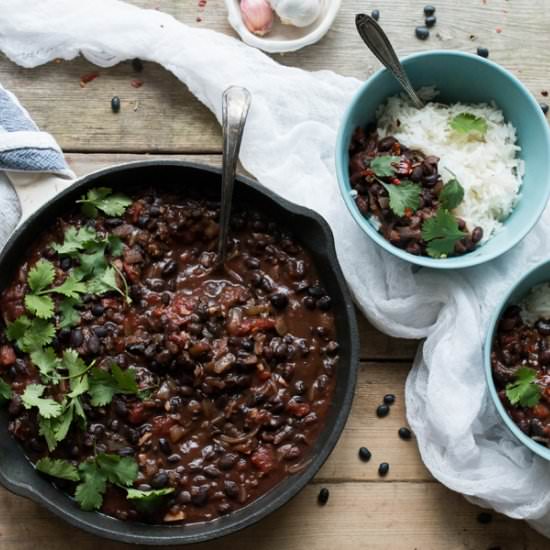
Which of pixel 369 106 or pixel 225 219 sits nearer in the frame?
pixel 225 219

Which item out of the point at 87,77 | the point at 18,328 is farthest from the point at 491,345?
the point at 87,77

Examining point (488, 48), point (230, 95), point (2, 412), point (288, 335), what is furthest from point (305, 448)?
point (488, 48)

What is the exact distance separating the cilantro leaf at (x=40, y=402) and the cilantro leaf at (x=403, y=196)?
1431 millimetres

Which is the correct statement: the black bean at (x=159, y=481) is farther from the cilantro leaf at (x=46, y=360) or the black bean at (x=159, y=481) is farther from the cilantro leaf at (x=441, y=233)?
the cilantro leaf at (x=441, y=233)

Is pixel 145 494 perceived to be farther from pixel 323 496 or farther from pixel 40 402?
pixel 323 496

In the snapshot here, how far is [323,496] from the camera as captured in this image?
3.59 m

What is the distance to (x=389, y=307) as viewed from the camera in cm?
353

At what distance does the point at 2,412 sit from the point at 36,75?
1.42 meters


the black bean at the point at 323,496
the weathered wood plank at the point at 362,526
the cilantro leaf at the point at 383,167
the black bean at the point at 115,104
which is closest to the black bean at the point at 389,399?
the weathered wood plank at the point at 362,526

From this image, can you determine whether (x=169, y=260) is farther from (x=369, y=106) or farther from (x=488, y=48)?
(x=488, y=48)

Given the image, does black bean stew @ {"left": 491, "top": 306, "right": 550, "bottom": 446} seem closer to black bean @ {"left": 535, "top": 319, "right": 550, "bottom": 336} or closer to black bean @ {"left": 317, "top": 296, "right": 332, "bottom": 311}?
black bean @ {"left": 535, "top": 319, "right": 550, "bottom": 336}

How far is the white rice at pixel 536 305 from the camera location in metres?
3.45

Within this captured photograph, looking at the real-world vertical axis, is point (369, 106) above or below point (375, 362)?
above

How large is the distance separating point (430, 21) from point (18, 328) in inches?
82.5
